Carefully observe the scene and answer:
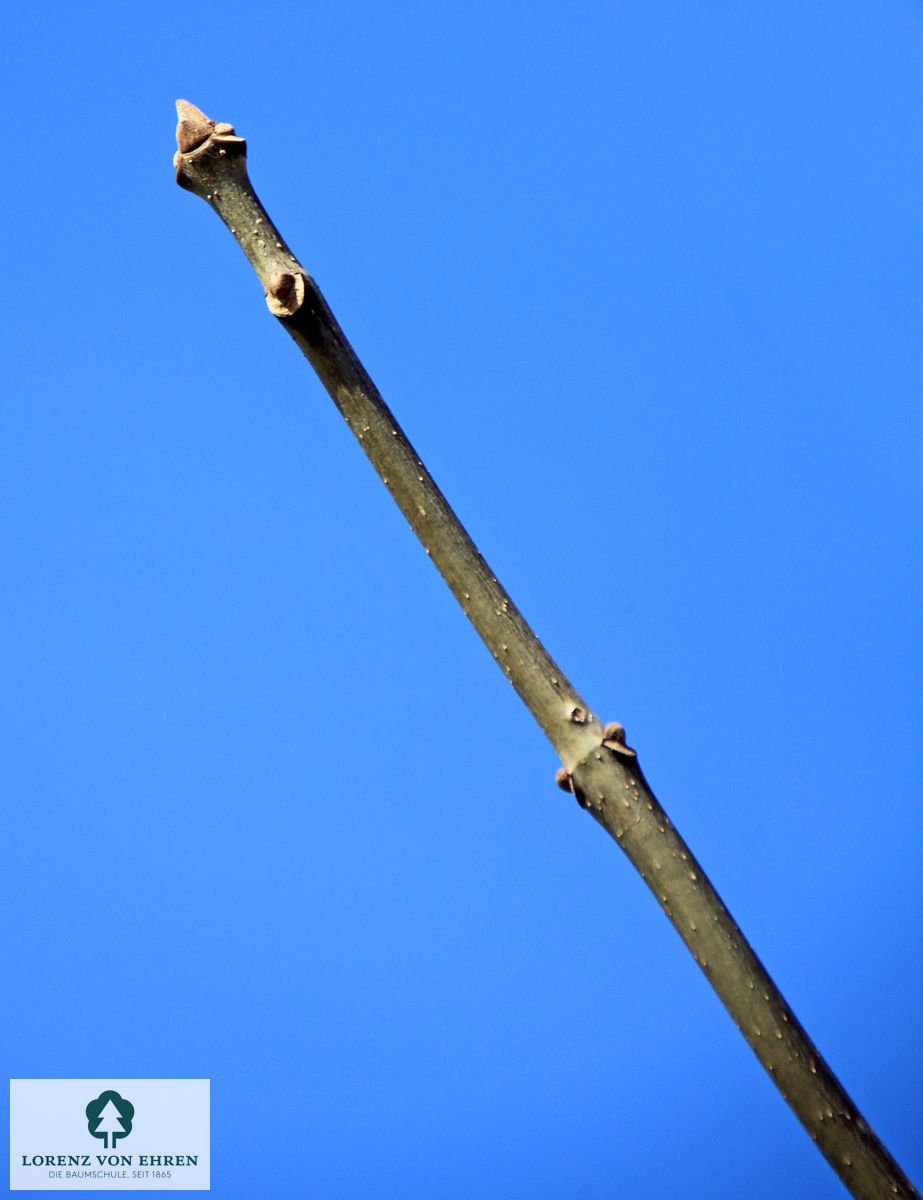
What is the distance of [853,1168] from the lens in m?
0.21

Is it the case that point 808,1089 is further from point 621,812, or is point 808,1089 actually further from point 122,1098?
point 122,1098

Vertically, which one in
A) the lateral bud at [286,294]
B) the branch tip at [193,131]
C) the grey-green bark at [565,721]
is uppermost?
the branch tip at [193,131]

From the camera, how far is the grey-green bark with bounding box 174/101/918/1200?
215mm

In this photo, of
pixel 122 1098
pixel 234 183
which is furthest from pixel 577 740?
pixel 122 1098

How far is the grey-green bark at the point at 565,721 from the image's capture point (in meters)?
Result: 0.22

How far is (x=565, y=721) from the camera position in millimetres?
228

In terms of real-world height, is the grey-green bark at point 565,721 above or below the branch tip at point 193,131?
below

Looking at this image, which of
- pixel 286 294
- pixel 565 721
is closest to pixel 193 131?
pixel 286 294

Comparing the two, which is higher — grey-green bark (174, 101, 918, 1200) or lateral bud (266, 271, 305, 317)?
lateral bud (266, 271, 305, 317)

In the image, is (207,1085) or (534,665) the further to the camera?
(207,1085)

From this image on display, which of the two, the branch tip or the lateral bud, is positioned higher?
the branch tip

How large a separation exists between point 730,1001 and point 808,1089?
22 millimetres

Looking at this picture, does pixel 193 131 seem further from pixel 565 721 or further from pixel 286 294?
pixel 565 721

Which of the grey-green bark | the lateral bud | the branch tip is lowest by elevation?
the grey-green bark
